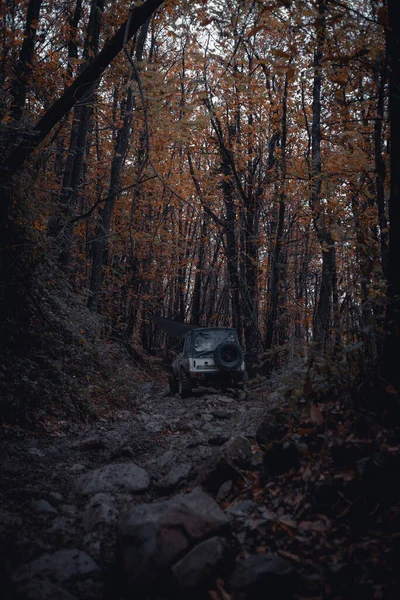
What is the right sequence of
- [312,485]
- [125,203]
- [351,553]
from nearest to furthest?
[351,553] < [312,485] < [125,203]

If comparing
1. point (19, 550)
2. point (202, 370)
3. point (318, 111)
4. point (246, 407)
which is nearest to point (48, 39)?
point (318, 111)

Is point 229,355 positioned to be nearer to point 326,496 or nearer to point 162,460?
point 162,460

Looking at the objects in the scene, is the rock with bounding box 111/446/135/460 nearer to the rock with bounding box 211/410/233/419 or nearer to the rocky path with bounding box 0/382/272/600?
the rocky path with bounding box 0/382/272/600

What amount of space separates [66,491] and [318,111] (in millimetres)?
11335

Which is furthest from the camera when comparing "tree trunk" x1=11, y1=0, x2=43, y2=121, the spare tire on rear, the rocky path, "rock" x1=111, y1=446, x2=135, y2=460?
the spare tire on rear

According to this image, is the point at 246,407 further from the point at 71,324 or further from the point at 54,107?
the point at 54,107

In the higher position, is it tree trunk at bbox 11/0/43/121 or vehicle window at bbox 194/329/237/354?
tree trunk at bbox 11/0/43/121

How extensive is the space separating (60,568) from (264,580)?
53.5 inches

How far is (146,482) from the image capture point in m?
4.39

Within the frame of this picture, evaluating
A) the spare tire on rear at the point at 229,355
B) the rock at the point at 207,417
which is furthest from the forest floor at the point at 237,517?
the spare tire on rear at the point at 229,355

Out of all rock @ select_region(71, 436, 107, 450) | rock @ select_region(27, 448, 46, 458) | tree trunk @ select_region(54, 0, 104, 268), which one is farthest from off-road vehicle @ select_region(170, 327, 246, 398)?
rock @ select_region(27, 448, 46, 458)

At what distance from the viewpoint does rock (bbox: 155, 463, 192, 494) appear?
14.0 ft

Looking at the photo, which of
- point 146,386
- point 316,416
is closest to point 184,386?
point 146,386

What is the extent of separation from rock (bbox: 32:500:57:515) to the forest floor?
0.6 inches
